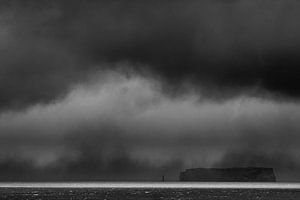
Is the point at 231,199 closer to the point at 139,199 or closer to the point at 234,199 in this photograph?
the point at 234,199

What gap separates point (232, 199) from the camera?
474 ft

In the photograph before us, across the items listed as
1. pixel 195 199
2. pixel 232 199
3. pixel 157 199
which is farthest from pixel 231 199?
pixel 157 199

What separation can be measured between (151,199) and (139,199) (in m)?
3.53

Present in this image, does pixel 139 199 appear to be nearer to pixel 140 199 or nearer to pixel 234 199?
pixel 140 199

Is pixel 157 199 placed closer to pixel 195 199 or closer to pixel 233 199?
pixel 195 199

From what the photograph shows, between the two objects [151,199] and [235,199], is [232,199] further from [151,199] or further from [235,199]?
[151,199]

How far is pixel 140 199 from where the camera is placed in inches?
5615

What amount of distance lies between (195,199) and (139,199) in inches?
646

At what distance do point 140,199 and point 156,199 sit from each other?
4.89m

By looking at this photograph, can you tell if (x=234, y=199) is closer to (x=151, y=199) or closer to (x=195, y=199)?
(x=195, y=199)

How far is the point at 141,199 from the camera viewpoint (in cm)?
14275

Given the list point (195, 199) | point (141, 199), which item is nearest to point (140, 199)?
point (141, 199)

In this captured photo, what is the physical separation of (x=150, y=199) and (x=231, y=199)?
79.3 feet

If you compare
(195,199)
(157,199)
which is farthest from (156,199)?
(195,199)
